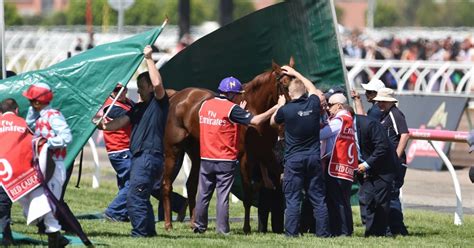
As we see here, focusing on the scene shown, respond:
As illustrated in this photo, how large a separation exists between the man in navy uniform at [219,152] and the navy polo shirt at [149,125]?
0.87m

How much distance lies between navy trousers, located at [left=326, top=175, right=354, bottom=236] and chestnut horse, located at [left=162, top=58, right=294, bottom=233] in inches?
32.1

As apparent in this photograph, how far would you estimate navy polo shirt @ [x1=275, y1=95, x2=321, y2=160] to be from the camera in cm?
1318

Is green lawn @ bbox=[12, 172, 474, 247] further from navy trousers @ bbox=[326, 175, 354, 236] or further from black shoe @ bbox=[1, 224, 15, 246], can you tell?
black shoe @ bbox=[1, 224, 15, 246]

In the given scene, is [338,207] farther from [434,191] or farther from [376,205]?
[434,191]

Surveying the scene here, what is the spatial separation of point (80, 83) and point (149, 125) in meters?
0.84

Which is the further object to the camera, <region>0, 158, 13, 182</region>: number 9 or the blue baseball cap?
the blue baseball cap

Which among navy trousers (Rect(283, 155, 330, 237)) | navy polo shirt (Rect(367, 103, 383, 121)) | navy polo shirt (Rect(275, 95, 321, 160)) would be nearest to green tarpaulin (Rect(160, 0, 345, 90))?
navy polo shirt (Rect(367, 103, 383, 121))

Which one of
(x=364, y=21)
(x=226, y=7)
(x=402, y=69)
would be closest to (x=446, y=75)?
(x=402, y=69)

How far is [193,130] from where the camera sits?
48.3 ft

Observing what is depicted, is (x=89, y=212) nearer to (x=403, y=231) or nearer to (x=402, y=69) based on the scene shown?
(x=403, y=231)

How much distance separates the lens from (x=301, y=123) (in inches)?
520

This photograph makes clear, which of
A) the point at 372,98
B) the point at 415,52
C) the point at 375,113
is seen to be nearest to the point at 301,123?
the point at 375,113

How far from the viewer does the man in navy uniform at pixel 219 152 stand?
13.8m

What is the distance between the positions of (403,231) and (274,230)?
59.3 inches
